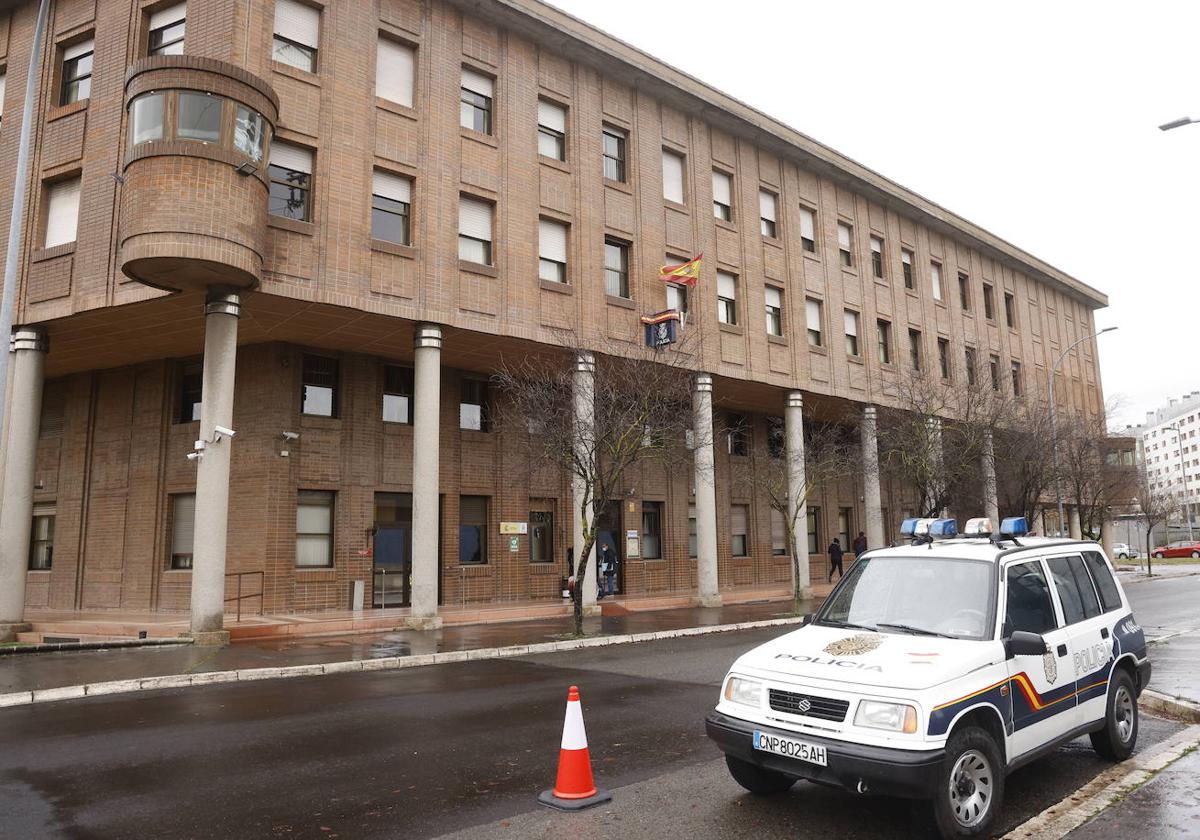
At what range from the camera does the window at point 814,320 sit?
2953 cm

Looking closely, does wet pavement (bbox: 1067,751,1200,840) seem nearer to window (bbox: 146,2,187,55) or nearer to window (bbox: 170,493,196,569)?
window (bbox: 146,2,187,55)

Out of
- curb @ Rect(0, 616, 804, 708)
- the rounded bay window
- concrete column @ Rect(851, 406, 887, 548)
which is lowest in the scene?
curb @ Rect(0, 616, 804, 708)

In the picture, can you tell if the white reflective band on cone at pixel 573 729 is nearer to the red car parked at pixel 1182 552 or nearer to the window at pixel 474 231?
the window at pixel 474 231

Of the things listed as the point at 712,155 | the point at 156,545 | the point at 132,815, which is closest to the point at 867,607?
the point at 132,815

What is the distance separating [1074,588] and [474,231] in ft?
54.9

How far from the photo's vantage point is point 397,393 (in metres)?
22.8

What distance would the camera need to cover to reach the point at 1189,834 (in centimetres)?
493

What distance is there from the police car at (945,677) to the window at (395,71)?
1715 centimetres

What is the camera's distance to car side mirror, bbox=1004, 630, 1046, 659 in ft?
17.3

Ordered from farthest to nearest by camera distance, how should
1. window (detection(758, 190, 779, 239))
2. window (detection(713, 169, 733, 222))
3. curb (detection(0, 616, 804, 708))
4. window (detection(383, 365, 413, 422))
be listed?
window (detection(758, 190, 779, 239)) < window (detection(713, 169, 733, 222)) < window (detection(383, 365, 413, 422)) < curb (detection(0, 616, 804, 708))

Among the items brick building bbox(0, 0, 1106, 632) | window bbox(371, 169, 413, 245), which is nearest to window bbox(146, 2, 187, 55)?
brick building bbox(0, 0, 1106, 632)

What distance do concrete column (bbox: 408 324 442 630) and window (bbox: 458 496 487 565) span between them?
14.3 feet

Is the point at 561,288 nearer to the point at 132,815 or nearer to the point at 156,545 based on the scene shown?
the point at 156,545

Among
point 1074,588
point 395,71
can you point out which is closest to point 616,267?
point 395,71
